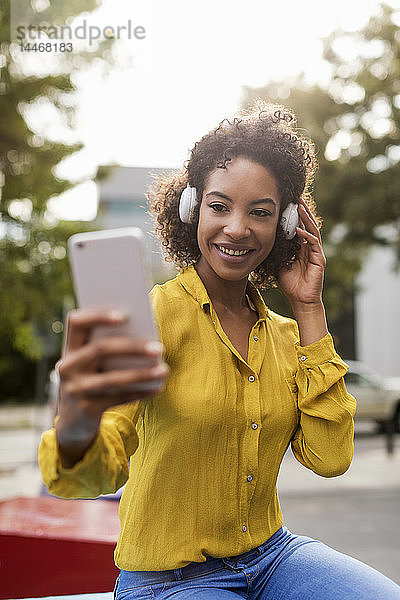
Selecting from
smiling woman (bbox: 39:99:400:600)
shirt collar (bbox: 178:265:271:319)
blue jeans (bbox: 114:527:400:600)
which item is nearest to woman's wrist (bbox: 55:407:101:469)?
smiling woman (bbox: 39:99:400:600)

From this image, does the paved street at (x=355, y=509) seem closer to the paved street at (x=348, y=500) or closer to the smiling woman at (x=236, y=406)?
the paved street at (x=348, y=500)

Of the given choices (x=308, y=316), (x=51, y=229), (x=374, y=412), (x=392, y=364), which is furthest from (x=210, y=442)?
(x=392, y=364)

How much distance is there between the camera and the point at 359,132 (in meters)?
10.9

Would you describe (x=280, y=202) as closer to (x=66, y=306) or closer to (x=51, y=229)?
(x=51, y=229)

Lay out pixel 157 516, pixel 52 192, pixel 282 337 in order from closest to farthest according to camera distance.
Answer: pixel 157 516, pixel 282 337, pixel 52 192

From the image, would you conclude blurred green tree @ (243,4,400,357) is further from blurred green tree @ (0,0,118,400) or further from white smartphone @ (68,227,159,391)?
white smartphone @ (68,227,159,391)

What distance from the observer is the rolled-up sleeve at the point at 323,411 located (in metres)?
1.74

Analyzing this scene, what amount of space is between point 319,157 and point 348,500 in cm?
528

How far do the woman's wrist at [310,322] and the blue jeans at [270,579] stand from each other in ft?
1.55

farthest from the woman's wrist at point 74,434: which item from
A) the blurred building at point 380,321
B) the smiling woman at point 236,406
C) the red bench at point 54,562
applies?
the blurred building at point 380,321

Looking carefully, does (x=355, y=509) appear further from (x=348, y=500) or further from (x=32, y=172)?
(x=32, y=172)

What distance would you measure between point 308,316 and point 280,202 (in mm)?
283

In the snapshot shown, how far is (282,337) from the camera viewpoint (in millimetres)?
1921

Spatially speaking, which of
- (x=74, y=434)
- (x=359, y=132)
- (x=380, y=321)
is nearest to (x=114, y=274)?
(x=74, y=434)
